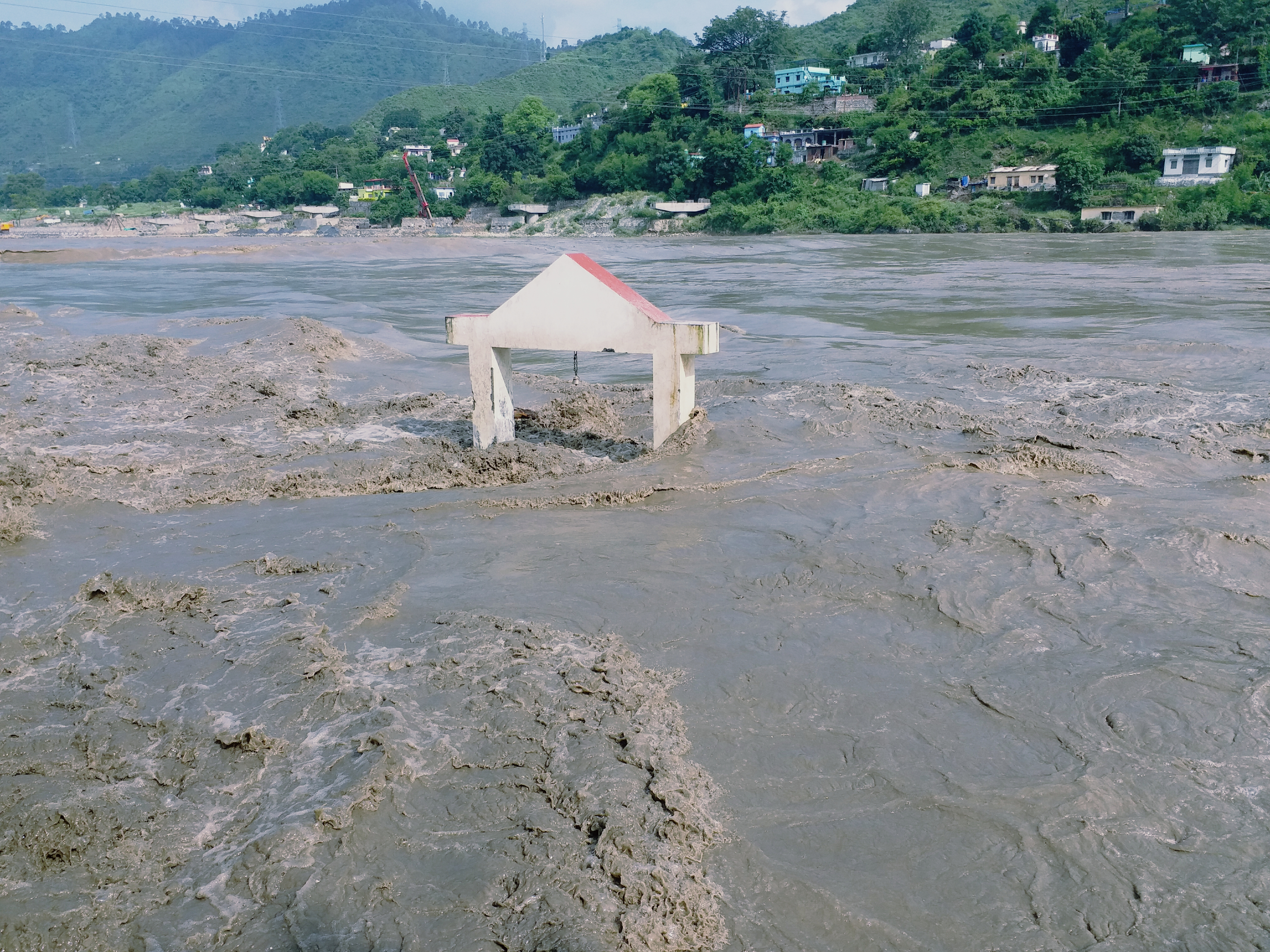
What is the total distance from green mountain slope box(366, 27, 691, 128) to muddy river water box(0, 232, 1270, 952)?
14978 cm

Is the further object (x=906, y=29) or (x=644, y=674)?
(x=906, y=29)

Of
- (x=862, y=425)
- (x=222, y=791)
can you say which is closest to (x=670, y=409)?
(x=862, y=425)

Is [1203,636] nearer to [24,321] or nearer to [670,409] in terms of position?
[670,409]

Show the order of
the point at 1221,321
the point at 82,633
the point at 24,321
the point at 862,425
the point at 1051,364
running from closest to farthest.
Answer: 1. the point at 82,633
2. the point at 862,425
3. the point at 1051,364
4. the point at 1221,321
5. the point at 24,321

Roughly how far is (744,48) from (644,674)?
103 m

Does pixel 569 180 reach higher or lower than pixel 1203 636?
higher

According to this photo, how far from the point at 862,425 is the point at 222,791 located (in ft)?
22.1

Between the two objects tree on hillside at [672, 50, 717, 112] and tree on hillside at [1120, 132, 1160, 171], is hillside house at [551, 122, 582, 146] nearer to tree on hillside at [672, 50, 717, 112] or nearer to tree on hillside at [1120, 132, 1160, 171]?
tree on hillside at [672, 50, 717, 112]

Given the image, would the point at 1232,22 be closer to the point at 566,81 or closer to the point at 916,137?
the point at 916,137

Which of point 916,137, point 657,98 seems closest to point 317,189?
point 657,98

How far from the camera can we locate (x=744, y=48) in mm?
97250

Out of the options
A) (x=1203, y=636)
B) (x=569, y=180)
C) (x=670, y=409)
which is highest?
(x=569, y=180)

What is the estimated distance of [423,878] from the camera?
3191mm

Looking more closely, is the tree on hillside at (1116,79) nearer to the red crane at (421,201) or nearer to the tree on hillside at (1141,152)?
the tree on hillside at (1141,152)
